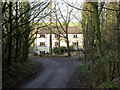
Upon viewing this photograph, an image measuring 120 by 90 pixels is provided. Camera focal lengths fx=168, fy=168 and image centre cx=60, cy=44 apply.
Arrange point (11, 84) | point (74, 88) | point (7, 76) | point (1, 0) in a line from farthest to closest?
point (7, 76) → point (11, 84) → point (74, 88) → point (1, 0)

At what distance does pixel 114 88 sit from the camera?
5977mm

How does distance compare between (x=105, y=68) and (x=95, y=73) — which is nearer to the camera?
(x=105, y=68)

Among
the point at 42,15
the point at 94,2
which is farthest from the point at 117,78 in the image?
the point at 42,15

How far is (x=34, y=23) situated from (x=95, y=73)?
28.0 feet

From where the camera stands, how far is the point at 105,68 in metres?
7.23

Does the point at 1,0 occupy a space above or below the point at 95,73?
above

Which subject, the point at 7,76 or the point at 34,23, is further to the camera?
the point at 34,23

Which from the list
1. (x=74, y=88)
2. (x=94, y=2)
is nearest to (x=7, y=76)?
(x=74, y=88)

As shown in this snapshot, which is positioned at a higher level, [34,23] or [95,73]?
[34,23]

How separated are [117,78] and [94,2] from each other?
3473mm

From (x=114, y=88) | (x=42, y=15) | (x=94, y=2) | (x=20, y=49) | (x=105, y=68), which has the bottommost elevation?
(x=114, y=88)

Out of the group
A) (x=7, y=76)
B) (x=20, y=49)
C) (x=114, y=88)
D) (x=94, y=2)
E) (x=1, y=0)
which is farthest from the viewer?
(x=20, y=49)

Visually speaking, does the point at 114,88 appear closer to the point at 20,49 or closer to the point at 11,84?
the point at 11,84

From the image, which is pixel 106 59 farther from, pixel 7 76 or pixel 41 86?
pixel 7 76
